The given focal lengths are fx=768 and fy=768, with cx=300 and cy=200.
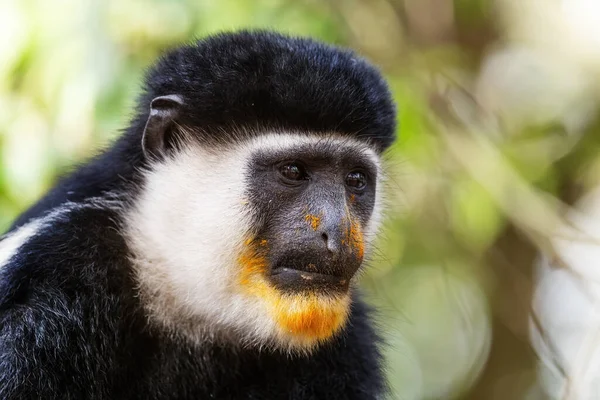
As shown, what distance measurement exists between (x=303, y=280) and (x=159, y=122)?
71 centimetres

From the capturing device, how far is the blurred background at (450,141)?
3.01 metres

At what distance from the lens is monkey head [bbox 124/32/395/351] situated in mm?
2244

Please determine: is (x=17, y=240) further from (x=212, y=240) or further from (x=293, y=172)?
(x=293, y=172)

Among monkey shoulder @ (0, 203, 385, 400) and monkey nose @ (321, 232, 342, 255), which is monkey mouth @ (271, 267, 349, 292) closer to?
monkey nose @ (321, 232, 342, 255)

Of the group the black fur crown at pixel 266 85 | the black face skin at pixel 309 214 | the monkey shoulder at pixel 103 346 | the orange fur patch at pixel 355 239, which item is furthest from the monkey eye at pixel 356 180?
the monkey shoulder at pixel 103 346

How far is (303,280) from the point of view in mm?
2209

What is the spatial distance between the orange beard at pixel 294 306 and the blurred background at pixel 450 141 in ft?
1.88

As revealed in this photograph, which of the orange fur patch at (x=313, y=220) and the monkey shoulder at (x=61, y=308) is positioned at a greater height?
the orange fur patch at (x=313, y=220)

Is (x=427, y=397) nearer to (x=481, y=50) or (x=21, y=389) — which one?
(x=481, y=50)

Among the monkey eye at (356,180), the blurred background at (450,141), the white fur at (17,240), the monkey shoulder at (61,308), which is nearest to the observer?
the monkey shoulder at (61,308)

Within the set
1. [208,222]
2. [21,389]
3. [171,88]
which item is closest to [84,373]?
[21,389]

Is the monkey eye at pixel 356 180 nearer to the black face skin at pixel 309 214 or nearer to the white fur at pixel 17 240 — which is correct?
the black face skin at pixel 309 214

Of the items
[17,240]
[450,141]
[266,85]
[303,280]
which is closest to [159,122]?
[266,85]

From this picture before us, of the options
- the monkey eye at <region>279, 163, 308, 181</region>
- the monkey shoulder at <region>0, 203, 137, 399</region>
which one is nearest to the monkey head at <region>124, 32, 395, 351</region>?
the monkey eye at <region>279, 163, 308, 181</region>
